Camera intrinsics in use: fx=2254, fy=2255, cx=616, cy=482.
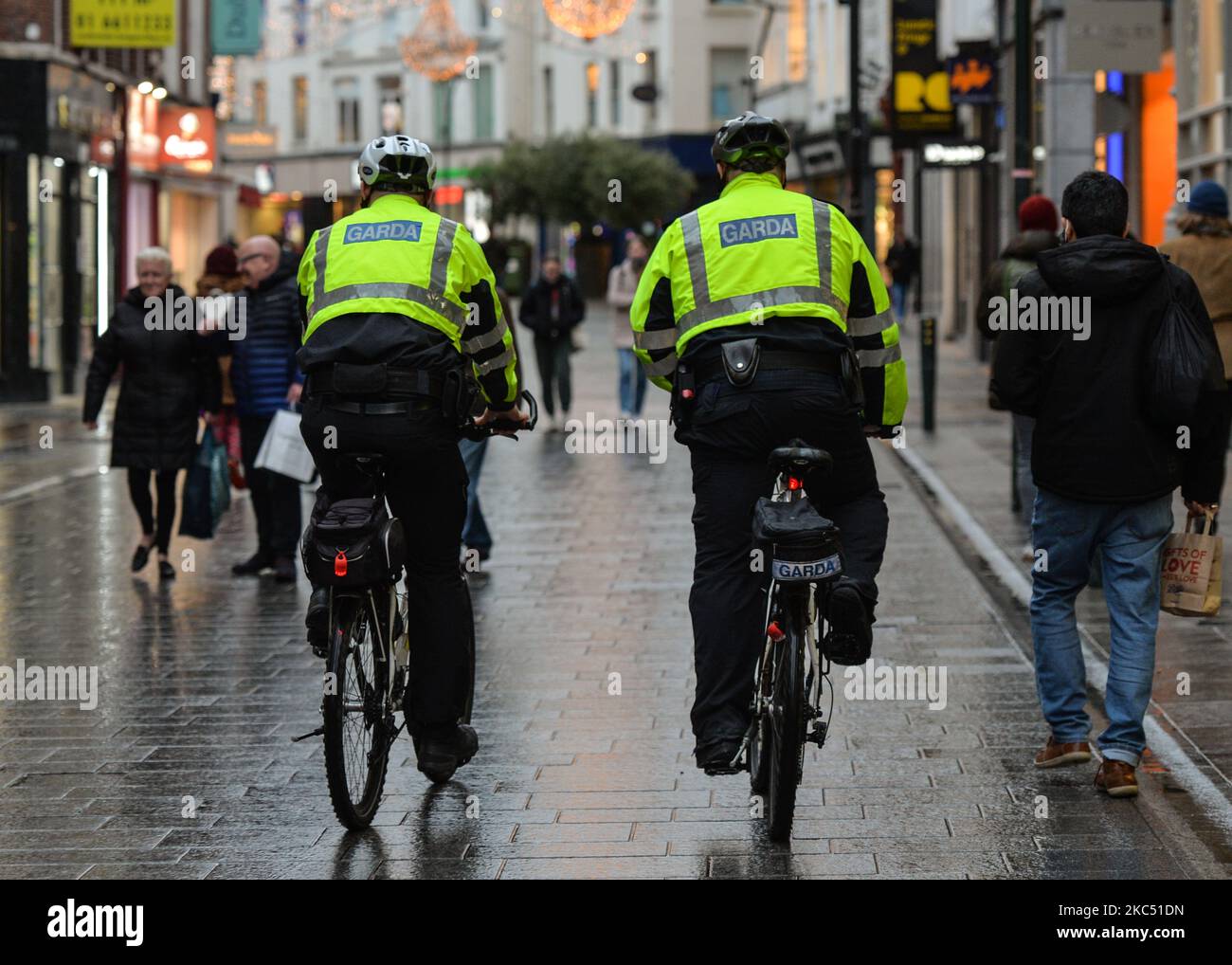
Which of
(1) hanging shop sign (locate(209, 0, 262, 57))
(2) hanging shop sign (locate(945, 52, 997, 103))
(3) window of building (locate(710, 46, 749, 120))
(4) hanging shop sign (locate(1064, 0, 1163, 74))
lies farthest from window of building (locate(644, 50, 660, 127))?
(4) hanging shop sign (locate(1064, 0, 1163, 74))

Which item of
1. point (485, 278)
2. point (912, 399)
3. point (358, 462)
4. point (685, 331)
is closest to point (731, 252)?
point (685, 331)

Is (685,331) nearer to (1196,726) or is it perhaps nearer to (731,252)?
(731,252)

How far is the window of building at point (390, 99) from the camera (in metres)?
75.1

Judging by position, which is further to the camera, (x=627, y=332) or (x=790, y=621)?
(x=627, y=332)

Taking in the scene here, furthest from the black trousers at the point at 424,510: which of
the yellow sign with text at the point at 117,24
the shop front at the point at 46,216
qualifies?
the yellow sign with text at the point at 117,24

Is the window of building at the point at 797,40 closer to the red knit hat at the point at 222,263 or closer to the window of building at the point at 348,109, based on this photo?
the window of building at the point at 348,109

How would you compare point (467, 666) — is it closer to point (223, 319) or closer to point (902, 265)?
point (223, 319)

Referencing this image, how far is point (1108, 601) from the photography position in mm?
7031

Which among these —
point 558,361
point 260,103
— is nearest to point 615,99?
point 260,103

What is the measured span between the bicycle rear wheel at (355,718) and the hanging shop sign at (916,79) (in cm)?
2519

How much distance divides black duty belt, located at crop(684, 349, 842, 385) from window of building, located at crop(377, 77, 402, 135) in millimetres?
69576

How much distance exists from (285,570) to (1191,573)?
235 inches

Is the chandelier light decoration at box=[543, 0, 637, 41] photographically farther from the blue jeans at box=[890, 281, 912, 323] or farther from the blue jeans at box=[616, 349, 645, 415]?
the blue jeans at box=[616, 349, 645, 415]

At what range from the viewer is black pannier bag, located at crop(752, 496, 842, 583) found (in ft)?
19.6
